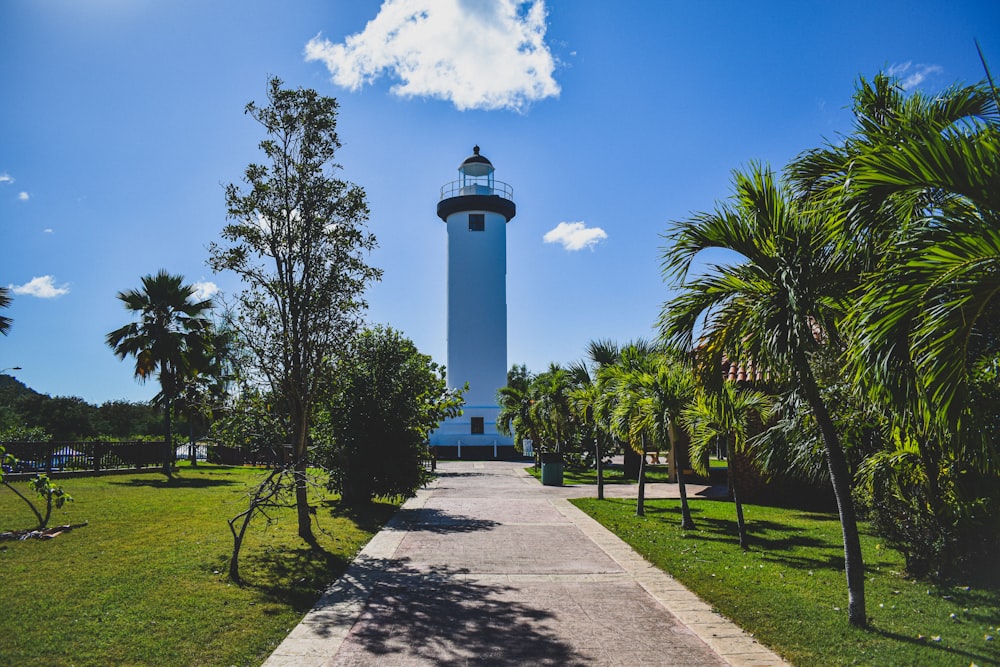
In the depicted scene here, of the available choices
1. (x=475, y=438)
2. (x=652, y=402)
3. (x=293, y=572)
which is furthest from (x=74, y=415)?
(x=652, y=402)

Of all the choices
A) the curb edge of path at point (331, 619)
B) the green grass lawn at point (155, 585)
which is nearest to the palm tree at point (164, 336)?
the green grass lawn at point (155, 585)

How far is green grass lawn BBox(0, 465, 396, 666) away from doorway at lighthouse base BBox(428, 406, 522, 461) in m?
26.8

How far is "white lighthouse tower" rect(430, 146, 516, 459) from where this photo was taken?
41.2 m

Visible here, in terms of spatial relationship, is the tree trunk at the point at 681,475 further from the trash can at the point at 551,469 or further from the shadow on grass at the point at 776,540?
the trash can at the point at 551,469

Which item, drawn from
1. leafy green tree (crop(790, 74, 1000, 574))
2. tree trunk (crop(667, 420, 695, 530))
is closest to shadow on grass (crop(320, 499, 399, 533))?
tree trunk (crop(667, 420, 695, 530))

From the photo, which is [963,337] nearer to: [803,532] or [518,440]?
[803,532]

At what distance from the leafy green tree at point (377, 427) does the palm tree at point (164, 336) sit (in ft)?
34.5

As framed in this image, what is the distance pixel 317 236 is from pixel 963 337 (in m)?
9.63

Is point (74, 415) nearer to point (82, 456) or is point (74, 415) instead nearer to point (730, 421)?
point (82, 456)

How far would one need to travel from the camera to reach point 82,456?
22438 millimetres

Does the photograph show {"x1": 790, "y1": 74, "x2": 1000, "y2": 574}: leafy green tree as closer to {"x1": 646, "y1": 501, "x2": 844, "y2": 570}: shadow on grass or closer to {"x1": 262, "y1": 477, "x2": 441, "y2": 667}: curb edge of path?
{"x1": 646, "y1": 501, "x2": 844, "y2": 570}: shadow on grass

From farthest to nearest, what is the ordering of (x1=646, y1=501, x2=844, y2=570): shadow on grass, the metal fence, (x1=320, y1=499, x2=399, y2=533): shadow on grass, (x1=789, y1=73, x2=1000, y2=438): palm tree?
the metal fence, (x1=320, y1=499, x2=399, y2=533): shadow on grass, (x1=646, y1=501, x2=844, y2=570): shadow on grass, (x1=789, y1=73, x2=1000, y2=438): palm tree

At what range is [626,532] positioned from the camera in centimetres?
1254

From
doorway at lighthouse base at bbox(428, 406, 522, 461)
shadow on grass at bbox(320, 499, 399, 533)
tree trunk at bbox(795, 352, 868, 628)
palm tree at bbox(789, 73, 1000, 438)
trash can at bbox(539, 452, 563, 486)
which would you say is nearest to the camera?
palm tree at bbox(789, 73, 1000, 438)
